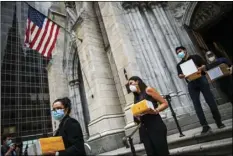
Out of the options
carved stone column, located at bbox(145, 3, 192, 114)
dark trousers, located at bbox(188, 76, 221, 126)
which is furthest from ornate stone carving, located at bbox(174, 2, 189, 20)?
dark trousers, located at bbox(188, 76, 221, 126)

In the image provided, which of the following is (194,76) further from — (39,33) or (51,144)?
(39,33)

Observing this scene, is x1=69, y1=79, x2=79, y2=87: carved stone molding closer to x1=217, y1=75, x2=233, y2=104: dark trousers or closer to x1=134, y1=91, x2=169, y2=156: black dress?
x1=217, y1=75, x2=233, y2=104: dark trousers

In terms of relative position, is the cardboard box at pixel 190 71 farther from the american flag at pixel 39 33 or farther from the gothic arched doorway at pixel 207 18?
the american flag at pixel 39 33

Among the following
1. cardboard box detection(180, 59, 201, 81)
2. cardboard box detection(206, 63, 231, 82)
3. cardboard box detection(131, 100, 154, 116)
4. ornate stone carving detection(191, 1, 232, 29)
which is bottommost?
cardboard box detection(131, 100, 154, 116)

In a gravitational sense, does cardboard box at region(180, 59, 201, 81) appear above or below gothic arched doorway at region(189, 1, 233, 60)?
below

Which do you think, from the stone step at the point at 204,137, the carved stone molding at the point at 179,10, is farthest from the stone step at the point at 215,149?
the carved stone molding at the point at 179,10

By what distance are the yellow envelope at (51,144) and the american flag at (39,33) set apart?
546 centimetres

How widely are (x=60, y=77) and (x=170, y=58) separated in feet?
26.3

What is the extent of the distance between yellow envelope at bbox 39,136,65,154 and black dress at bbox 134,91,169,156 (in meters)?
1.11

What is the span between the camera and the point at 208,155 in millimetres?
2676

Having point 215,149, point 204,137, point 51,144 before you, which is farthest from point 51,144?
point 204,137

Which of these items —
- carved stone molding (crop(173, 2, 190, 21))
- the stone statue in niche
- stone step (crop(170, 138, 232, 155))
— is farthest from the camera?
carved stone molding (crop(173, 2, 190, 21))

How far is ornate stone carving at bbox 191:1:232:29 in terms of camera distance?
6.88m

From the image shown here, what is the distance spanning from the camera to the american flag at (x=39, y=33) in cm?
653
